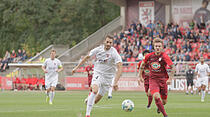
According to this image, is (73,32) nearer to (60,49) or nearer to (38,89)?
(60,49)

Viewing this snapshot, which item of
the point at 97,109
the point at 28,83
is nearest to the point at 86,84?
the point at 28,83

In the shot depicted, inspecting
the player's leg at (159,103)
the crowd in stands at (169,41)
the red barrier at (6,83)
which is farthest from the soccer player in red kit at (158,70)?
the red barrier at (6,83)

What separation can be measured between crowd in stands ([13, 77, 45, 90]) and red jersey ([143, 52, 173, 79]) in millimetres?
25836

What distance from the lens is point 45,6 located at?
55531 millimetres

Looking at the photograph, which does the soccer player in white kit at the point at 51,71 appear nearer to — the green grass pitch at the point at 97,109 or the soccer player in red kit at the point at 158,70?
the green grass pitch at the point at 97,109

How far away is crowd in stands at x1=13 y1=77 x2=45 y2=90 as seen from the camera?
130ft

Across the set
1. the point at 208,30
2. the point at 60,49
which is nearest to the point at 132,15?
the point at 60,49

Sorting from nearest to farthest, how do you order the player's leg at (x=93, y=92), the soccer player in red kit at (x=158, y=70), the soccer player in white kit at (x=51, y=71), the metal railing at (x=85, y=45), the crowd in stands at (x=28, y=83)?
1. the player's leg at (x=93, y=92)
2. the soccer player in red kit at (x=158, y=70)
3. the soccer player in white kit at (x=51, y=71)
4. the crowd in stands at (x=28, y=83)
5. the metal railing at (x=85, y=45)

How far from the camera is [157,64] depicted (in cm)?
1384

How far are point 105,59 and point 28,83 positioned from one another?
89.2 feet

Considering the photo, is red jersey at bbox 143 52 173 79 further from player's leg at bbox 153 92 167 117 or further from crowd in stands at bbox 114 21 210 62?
crowd in stands at bbox 114 21 210 62

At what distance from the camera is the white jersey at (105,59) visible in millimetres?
13508

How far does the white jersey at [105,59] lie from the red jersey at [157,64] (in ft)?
3.06

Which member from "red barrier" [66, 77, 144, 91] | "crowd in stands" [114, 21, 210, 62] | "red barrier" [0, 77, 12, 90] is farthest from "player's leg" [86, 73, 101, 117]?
"red barrier" [0, 77, 12, 90]
